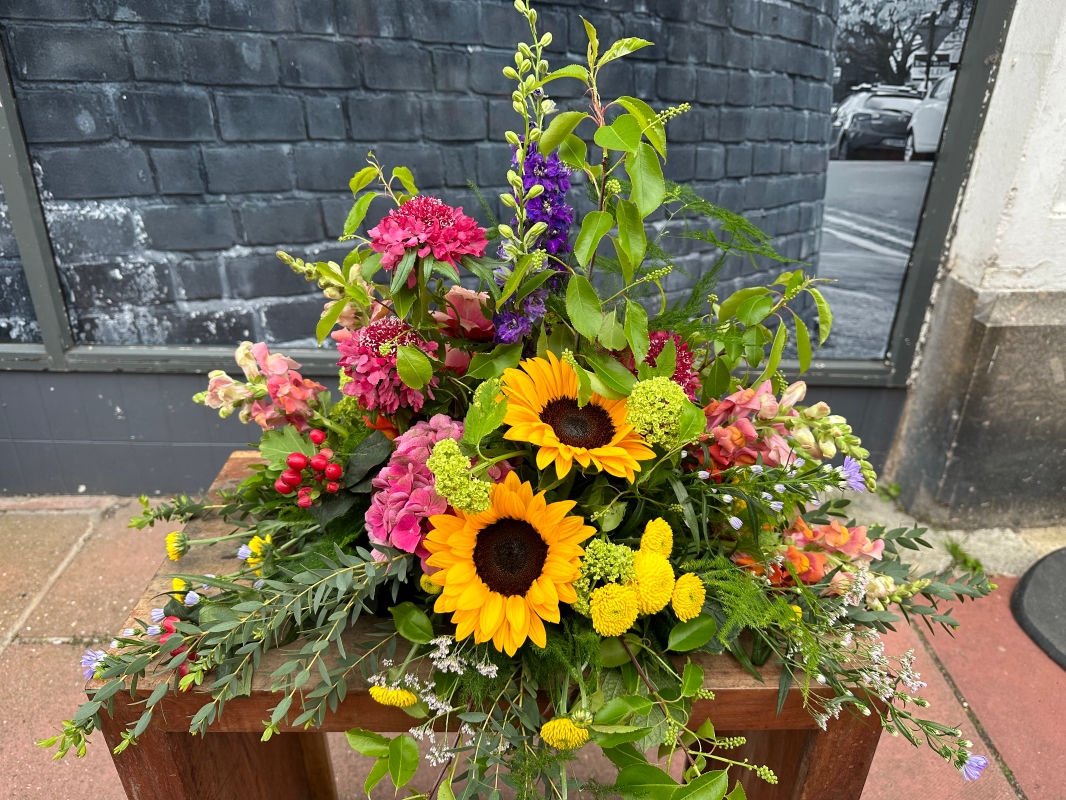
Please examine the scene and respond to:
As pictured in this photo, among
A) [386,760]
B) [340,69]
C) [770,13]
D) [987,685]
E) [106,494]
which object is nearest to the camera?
[386,760]

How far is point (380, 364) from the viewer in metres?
0.83

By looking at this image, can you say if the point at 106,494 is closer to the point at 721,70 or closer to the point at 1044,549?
the point at 721,70

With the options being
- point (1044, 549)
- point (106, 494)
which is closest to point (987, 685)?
point (1044, 549)

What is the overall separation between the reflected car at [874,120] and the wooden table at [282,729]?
206cm

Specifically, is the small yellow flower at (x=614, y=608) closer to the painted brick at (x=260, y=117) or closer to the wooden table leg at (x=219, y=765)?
the wooden table leg at (x=219, y=765)

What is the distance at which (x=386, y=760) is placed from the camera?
79 cm

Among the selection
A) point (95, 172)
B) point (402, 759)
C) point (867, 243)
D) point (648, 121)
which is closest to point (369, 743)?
point (402, 759)

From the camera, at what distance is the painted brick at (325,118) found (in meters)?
2.17

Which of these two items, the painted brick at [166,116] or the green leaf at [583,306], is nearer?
the green leaf at [583,306]

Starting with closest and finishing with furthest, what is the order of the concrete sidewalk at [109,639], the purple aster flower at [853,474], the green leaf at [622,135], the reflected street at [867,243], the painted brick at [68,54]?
the green leaf at [622,135] < the purple aster flower at [853,474] < the concrete sidewalk at [109,639] < the painted brick at [68,54] < the reflected street at [867,243]

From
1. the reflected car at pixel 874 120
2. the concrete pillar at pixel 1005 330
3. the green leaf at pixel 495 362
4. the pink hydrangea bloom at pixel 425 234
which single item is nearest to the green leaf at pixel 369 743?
the green leaf at pixel 495 362

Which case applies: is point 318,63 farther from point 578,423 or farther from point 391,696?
point 391,696

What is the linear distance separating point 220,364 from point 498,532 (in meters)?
1.96

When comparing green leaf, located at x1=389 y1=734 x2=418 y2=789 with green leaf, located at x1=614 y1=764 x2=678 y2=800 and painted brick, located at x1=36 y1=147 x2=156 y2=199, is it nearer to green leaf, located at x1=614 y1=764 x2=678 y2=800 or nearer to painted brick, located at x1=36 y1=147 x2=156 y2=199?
green leaf, located at x1=614 y1=764 x2=678 y2=800
